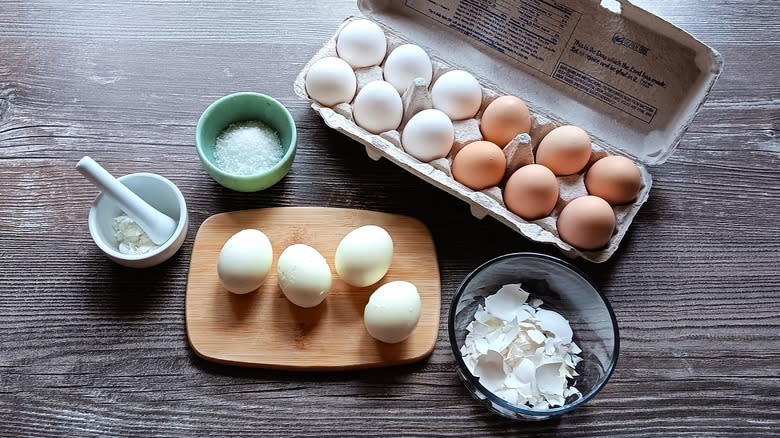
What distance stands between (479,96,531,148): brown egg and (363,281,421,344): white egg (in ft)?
1.01

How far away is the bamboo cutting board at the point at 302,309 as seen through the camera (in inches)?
40.8

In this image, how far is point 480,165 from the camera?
1073mm

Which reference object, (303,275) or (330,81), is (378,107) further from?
(303,275)

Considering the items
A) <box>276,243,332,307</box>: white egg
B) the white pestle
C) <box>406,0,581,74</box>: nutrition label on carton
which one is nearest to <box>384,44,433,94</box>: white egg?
<box>406,0,581,74</box>: nutrition label on carton

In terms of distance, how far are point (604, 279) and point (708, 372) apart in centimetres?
21

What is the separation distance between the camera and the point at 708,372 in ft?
3.53

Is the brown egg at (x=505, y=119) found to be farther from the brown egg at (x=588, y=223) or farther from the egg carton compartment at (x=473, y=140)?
the brown egg at (x=588, y=223)

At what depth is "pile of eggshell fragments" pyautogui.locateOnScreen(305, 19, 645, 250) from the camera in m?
1.07

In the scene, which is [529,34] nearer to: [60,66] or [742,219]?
[742,219]

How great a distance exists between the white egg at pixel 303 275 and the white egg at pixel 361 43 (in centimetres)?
36

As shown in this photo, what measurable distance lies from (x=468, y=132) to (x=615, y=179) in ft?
0.83

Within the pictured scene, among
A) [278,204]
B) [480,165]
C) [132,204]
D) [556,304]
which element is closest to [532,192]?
[480,165]

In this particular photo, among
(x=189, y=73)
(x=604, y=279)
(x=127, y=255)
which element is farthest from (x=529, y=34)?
(x=127, y=255)

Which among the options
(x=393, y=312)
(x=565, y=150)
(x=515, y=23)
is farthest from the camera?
(x=515, y=23)
